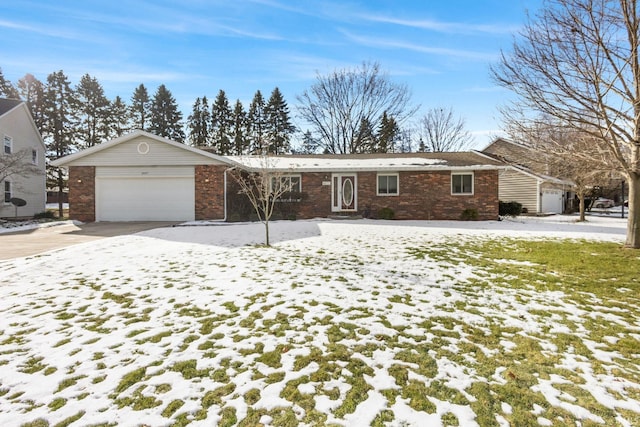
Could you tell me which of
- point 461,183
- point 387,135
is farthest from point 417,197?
point 387,135

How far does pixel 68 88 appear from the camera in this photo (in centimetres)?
2983

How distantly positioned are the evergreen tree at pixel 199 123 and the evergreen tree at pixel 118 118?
22.5ft

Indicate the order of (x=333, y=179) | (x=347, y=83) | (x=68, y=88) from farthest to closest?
1. (x=68, y=88)
2. (x=347, y=83)
3. (x=333, y=179)

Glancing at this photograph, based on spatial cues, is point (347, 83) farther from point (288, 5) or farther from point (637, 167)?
point (637, 167)

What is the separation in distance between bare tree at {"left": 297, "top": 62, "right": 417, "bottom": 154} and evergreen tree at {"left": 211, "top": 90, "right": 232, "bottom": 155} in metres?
12.6

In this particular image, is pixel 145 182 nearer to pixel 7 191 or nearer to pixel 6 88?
pixel 7 191

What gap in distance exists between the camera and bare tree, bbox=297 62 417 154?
88.1 feet

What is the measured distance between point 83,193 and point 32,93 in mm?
23885

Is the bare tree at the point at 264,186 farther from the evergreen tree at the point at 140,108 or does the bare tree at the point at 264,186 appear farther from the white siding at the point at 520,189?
the evergreen tree at the point at 140,108

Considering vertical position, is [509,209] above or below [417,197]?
below

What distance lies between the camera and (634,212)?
28.0ft

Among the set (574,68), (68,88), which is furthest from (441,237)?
(68,88)

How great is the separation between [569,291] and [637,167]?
18.5 ft

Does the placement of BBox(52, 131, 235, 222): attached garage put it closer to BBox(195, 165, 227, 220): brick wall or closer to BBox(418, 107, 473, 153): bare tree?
BBox(195, 165, 227, 220): brick wall
